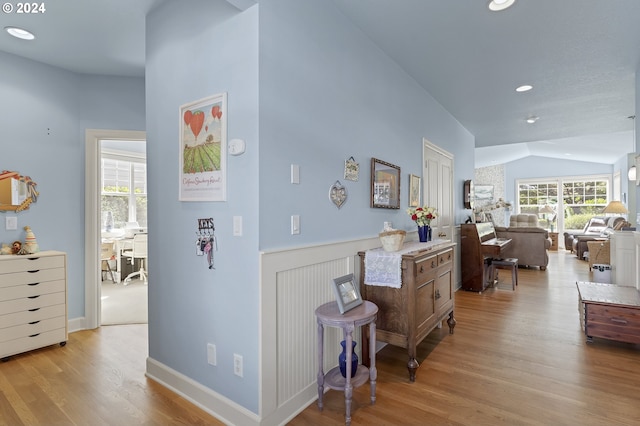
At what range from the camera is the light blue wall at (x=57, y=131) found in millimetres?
3084

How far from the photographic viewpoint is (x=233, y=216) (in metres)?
1.92

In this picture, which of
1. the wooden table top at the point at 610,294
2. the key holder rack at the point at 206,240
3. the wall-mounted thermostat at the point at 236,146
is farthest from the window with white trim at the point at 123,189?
the wooden table top at the point at 610,294

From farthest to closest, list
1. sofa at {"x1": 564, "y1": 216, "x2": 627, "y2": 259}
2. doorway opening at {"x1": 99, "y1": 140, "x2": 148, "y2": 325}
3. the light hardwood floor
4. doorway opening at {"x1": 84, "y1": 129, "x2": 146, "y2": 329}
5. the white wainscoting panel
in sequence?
sofa at {"x1": 564, "y1": 216, "x2": 627, "y2": 259}, doorway opening at {"x1": 99, "y1": 140, "x2": 148, "y2": 325}, doorway opening at {"x1": 84, "y1": 129, "x2": 146, "y2": 329}, the light hardwood floor, the white wainscoting panel

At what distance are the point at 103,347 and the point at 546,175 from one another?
12.8m

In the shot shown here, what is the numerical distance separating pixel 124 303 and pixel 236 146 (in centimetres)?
360

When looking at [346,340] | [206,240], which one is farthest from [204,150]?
[346,340]

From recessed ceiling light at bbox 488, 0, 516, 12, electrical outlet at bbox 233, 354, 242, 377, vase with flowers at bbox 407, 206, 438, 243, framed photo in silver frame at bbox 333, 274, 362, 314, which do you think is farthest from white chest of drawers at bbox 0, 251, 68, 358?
recessed ceiling light at bbox 488, 0, 516, 12

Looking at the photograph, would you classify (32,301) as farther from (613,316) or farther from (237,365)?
(613,316)

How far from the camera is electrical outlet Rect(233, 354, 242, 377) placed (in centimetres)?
189

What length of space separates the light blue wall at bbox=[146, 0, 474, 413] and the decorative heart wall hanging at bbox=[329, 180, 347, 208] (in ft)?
0.17

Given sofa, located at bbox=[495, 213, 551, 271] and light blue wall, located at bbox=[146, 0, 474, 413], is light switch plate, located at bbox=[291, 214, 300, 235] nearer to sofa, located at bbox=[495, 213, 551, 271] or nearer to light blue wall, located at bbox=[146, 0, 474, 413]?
light blue wall, located at bbox=[146, 0, 474, 413]

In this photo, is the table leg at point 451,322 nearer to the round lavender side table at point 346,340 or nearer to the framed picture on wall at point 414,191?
the framed picture on wall at point 414,191

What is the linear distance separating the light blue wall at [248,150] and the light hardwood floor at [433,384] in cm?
38

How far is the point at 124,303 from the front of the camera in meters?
4.35
